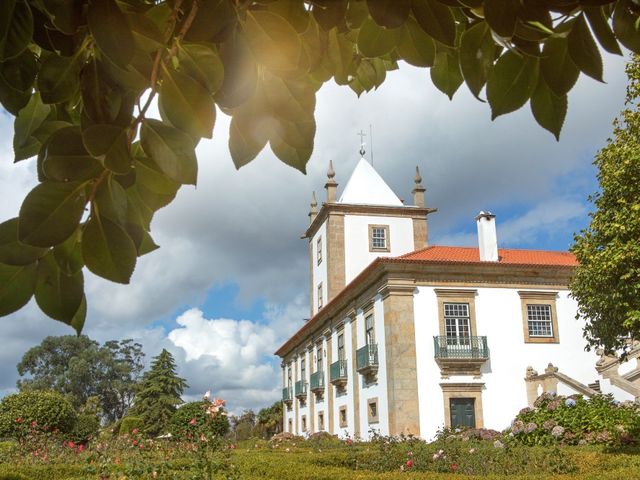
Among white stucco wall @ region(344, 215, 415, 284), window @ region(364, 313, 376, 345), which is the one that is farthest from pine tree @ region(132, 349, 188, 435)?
window @ region(364, 313, 376, 345)

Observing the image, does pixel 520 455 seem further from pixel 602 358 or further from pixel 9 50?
pixel 9 50

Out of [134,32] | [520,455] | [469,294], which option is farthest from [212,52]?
[469,294]

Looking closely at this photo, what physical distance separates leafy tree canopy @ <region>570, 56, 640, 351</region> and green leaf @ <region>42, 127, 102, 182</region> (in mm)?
14297

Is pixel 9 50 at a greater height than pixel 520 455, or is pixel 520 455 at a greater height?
pixel 9 50

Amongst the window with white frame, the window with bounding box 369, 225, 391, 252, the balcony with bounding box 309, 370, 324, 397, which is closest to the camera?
the window with white frame

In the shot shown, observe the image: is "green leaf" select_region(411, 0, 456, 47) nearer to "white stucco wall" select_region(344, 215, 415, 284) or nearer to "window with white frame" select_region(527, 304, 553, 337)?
"window with white frame" select_region(527, 304, 553, 337)

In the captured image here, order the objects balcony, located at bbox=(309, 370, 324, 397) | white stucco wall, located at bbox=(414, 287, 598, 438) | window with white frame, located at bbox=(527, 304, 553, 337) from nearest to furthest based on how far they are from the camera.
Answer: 1. white stucco wall, located at bbox=(414, 287, 598, 438)
2. window with white frame, located at bbox=(527, 304, 553, 337)
3. balcony, located at bbox=(309, 370, 324, 397)

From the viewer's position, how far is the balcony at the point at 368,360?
22.8m

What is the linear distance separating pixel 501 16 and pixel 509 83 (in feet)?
0.46

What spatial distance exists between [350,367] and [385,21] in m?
25.9

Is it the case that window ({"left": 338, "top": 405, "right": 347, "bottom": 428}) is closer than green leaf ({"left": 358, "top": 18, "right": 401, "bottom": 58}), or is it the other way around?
green leaf ({"left": 358, "top": 18, "right": 401, "bottom": 58})

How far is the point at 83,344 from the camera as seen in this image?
64.4 m

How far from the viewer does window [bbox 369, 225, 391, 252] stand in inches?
1258

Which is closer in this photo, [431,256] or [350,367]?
[431,256]
